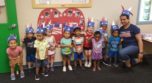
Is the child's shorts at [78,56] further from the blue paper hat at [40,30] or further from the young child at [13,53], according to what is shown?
the young child at [13,53]

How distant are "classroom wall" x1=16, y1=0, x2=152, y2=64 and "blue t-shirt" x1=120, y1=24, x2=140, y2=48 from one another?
0.33 metres

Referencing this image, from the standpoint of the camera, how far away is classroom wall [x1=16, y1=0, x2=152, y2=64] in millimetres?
3088

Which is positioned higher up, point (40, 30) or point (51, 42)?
point (40, 30)

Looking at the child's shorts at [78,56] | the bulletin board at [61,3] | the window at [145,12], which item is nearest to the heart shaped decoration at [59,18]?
the bulletin board at [61,3]

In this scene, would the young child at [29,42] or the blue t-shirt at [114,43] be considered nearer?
the young child at [29,42]

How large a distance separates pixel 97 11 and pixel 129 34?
0.66 m

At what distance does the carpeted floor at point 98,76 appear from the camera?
116 inches

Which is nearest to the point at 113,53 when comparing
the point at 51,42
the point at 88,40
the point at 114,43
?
the point at 114,43

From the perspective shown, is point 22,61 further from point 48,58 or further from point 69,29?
point 69,29

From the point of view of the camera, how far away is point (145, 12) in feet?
12.0

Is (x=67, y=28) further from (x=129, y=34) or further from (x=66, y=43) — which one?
(x=129, y=34)

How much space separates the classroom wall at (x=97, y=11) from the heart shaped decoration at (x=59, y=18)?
9 cm

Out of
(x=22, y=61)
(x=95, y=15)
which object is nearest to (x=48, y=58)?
(x=22, y=61)

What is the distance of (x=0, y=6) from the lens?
2.92 metres
